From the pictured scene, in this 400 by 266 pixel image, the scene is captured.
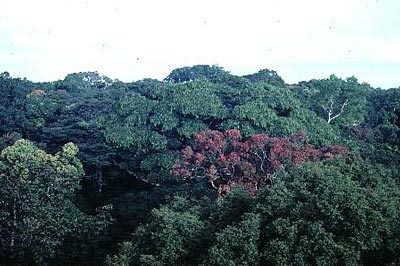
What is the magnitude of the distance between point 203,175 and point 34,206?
5.09 meters

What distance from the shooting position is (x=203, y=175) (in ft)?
50.9

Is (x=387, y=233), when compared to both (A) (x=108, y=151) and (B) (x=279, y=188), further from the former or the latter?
(A) (x=108, y=151)

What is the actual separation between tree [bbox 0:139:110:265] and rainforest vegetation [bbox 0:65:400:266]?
4 centimetres

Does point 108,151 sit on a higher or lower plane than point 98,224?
higher

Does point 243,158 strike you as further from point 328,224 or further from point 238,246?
point 328,224

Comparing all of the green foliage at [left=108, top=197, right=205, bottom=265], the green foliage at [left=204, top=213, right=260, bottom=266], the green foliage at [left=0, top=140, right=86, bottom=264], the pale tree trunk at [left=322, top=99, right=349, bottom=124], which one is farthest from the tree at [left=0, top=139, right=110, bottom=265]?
the pale tree trunk at [left=322, top=99, right=349, bottom=124]

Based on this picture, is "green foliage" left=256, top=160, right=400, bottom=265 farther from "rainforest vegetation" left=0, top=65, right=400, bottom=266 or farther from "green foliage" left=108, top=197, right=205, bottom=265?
"green foliage" left=108, top=197, right=205, bottom=265

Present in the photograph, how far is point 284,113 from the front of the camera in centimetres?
1973

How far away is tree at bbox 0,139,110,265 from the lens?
49.9 ft

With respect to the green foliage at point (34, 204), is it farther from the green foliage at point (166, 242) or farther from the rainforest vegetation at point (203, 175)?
the green foliage at point (166, 242)

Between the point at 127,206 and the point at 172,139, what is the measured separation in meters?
3.73

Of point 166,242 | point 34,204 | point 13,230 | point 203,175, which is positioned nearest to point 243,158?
point 203,175

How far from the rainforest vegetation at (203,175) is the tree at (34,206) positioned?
4 cm

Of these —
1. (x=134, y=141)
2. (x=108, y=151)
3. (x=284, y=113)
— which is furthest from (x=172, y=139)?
(x=284, y=113)
